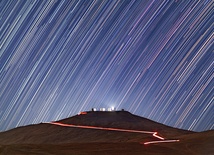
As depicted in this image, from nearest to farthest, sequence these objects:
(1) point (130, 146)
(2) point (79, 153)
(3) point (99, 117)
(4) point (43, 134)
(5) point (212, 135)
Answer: (2) point (79, 153), (1) point (130, 146), (5) point (212, 135), (4) point (43, 134), (3) point (99, 117)

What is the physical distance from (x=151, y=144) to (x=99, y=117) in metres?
27.9

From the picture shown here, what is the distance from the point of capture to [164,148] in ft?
105

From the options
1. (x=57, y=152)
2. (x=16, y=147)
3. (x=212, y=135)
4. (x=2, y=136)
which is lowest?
(x=2, y=136)

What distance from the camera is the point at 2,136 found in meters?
61.2

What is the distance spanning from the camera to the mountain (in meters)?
31.7

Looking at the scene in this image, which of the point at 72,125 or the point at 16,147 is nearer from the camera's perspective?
the point at 16,147

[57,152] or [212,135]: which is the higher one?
[212,135]

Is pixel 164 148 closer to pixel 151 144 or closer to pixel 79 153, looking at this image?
pixel 151 144

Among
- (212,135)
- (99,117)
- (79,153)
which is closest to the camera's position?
(79,153)

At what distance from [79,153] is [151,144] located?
7494 mm

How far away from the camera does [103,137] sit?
52094 mm

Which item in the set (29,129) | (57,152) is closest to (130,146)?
(57,152)

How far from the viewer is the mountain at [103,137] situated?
31.7 m

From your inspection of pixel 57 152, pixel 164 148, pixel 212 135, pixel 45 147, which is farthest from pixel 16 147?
pixel 212 135
